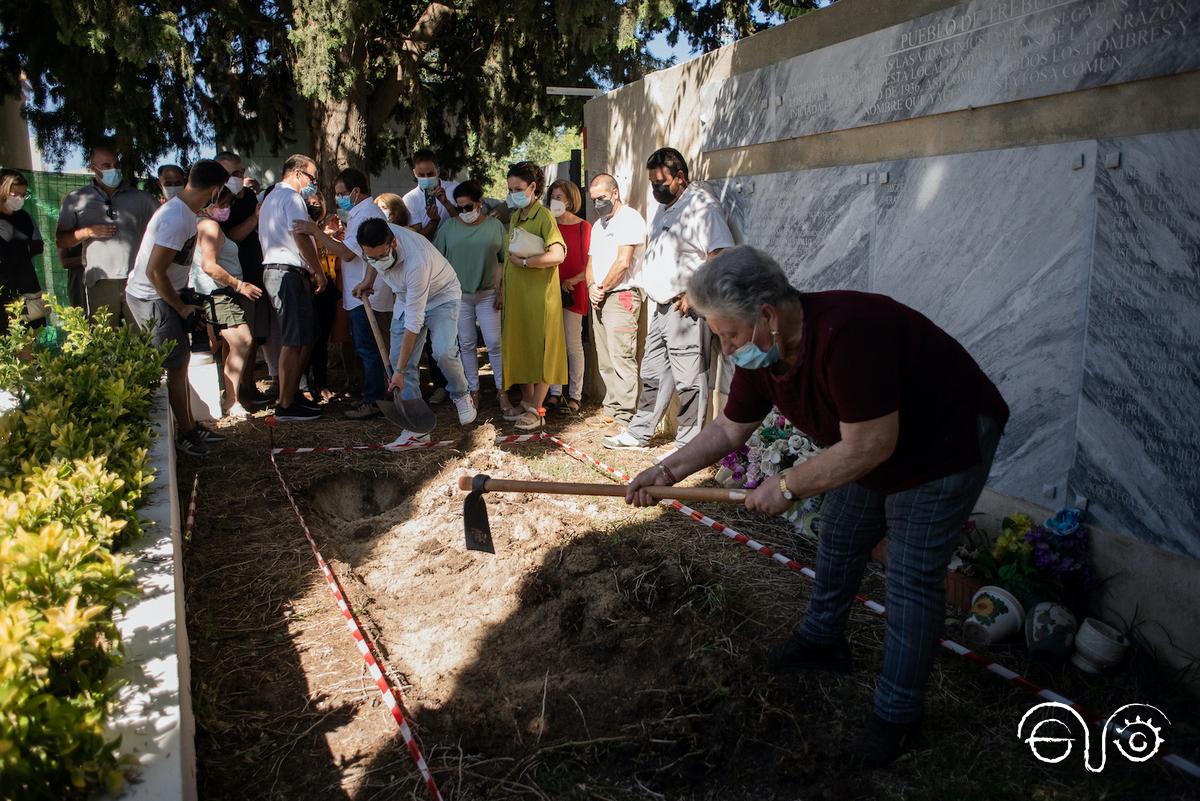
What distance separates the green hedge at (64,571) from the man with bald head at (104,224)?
130 inches

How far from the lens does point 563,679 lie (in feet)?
11.5

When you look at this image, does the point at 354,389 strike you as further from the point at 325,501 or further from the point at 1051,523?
the point at 1051,523

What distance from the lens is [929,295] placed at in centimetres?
449

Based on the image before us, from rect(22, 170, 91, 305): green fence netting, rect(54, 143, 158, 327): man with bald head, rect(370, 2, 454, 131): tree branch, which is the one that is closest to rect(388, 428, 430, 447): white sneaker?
rect(54, 143, 158, 327): man with bald head

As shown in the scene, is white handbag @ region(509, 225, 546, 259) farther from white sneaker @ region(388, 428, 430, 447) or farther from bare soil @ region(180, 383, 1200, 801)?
bare soil @ region(180, 383, 1200, 801)

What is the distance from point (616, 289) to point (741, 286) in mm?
4453

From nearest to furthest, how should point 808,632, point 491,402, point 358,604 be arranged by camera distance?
point 808,632 < point 358,604 < point 491,402

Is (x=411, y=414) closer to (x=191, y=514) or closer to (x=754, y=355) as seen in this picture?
(x=191, y=514)

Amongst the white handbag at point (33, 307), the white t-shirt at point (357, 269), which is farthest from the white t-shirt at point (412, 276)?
the white handbag at point (33, 307)

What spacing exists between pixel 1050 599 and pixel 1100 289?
125 centimetres

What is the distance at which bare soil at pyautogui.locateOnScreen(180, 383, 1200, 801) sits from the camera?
291 cm

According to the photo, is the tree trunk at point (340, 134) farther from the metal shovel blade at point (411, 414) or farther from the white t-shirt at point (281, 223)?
the metal shovel blade at point (411, 414)

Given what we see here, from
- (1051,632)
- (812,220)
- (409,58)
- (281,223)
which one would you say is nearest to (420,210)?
(281,223)

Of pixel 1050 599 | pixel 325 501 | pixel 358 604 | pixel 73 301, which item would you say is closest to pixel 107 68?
pixel 73 301
